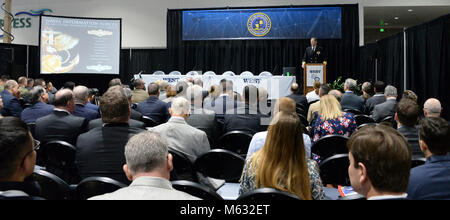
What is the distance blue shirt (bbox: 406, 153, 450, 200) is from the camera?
189 cm

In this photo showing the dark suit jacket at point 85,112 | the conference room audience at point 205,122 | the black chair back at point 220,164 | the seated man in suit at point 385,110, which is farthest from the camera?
the seated man in suit at point 385,110

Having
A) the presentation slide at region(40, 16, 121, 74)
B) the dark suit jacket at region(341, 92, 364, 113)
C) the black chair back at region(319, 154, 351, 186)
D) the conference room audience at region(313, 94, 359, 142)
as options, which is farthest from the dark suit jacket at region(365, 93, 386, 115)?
the presentation slide at region(40, 16, 121, 74)

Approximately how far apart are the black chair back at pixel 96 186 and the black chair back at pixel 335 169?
4.56 ft

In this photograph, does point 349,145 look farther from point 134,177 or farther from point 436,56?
point 436,56

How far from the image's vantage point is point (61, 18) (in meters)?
11.1

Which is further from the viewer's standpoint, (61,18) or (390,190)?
(61,18)

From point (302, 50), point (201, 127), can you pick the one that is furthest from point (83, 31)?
point (201, 127)

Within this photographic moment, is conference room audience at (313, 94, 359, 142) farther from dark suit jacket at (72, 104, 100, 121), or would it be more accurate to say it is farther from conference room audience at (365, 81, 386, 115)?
conference room audience at (365, 81, 386, 115)

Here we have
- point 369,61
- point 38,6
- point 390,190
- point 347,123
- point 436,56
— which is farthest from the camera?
point 38,6

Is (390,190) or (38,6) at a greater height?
(38,6)

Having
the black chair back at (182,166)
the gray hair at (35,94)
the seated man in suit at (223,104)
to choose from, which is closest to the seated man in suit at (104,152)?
the black chair back at (182,166)

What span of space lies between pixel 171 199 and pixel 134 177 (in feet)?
1.01

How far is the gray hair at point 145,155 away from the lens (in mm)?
1577

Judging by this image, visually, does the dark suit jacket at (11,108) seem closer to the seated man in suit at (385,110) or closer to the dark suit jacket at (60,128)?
the dark suit jacket at (60,128)
